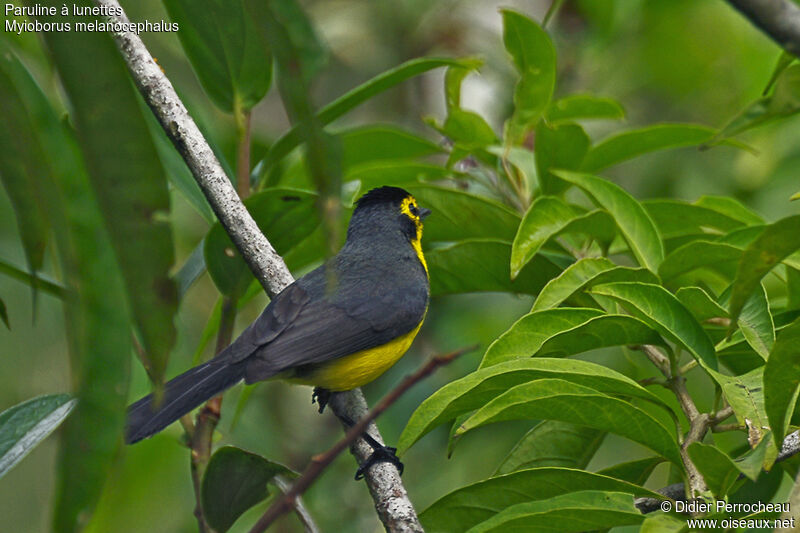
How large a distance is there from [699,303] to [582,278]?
33 cm

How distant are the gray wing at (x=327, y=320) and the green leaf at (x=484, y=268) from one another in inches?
19.2

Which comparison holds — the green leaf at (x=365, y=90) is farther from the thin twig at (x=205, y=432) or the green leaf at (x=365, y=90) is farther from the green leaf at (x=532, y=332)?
the green leaf at (x=532, y=332)

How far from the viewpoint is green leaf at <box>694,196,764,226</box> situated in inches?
111

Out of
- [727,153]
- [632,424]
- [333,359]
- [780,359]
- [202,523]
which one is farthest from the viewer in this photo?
[727,153]

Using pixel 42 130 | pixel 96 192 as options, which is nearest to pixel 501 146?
pixel 42 130

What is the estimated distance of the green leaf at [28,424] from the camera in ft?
6.44

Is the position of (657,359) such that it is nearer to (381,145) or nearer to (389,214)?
(381,145)

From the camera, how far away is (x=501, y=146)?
329cm

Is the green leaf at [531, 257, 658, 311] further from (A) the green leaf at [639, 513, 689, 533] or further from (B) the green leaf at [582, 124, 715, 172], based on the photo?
(B) the green leaf at [582, 124, 715, 172]

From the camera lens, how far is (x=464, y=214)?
9.45 ft

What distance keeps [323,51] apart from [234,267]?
108cm

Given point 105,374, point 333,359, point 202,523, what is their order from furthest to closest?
point 333,359 < point 202,523 < point 105,374

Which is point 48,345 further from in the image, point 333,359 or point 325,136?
point 325,136

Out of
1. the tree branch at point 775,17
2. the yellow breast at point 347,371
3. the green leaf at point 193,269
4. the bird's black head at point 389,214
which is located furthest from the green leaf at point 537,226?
the bird's black head at point 389,214
